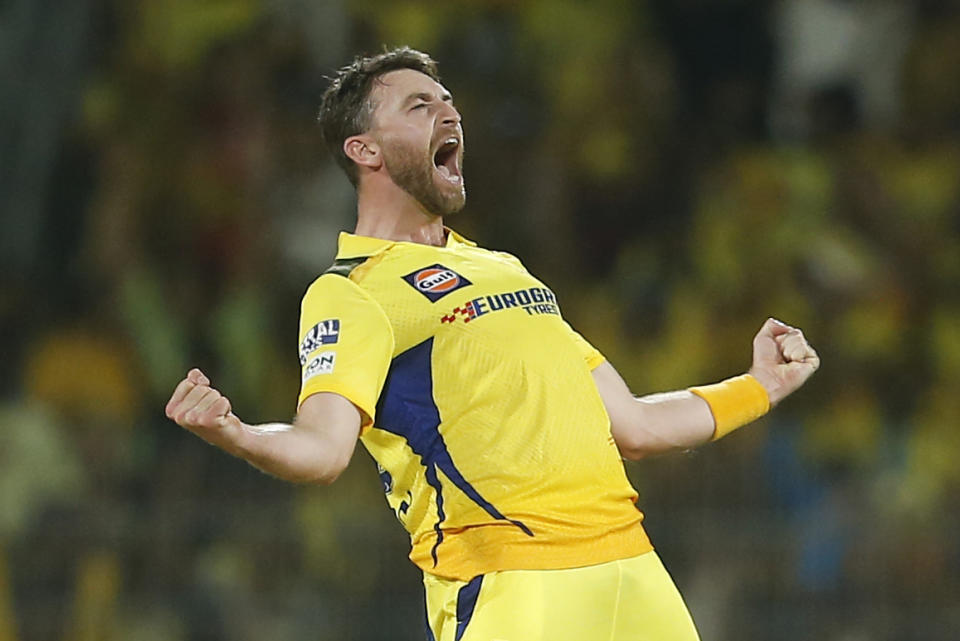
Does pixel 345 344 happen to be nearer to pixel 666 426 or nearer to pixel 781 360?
pixel 666 426

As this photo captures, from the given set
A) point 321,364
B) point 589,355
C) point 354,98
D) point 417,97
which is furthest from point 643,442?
point 354,98

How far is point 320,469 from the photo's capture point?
353 centimetres

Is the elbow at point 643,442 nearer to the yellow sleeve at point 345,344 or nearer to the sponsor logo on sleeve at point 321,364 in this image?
the yellow sleeve at point 345,344

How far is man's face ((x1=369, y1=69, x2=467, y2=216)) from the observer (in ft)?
13.8

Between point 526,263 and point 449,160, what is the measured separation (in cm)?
460

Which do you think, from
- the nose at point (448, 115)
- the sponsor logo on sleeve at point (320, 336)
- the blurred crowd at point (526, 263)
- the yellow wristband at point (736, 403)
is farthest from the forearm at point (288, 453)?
the blurred crowd at point (526, 263)

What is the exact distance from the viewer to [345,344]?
12.3ft

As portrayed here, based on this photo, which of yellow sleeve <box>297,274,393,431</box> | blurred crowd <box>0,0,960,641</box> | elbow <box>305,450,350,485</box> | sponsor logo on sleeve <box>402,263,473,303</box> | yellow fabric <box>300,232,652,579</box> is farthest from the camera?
blurred crowd <box>0,0,960,641</box>

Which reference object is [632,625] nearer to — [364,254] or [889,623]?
[364,254]

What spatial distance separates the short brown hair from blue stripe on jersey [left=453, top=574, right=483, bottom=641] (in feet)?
3.62

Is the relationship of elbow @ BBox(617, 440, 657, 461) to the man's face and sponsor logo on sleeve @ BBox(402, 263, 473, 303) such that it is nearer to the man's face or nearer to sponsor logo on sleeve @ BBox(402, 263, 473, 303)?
sponsor logo on sleeve @ BBox(402, 263, 473, 303)

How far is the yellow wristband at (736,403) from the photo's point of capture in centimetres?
435

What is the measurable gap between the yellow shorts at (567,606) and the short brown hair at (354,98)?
114cm

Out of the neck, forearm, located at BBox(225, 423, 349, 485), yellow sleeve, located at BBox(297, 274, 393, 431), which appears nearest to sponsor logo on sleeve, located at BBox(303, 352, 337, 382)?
yellow sleeve, located at BBox(297, 274, 393, 431)
